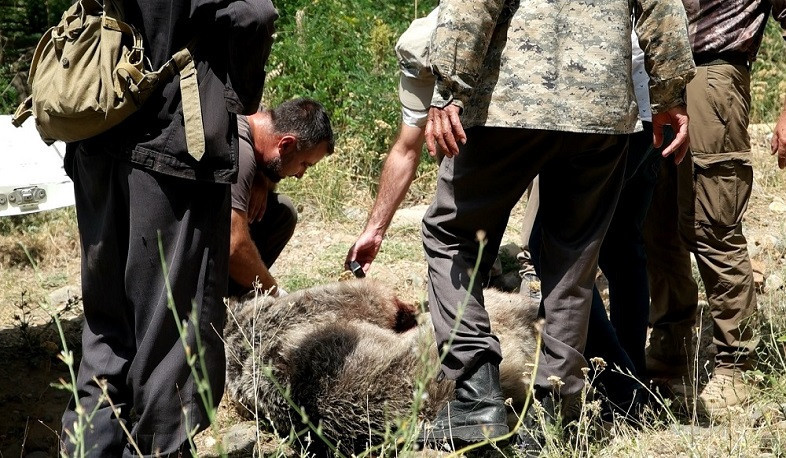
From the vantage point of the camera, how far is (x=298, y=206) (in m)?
7.42

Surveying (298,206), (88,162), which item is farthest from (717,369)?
(298,206)

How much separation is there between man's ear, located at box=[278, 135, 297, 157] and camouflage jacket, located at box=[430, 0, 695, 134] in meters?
1.50

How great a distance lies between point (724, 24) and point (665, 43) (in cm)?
130

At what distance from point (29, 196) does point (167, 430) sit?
5.21 feet

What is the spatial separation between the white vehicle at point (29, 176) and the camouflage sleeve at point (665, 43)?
8.93 ft

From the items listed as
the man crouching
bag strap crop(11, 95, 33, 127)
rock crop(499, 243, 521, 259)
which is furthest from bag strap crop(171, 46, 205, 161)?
rock crop(499, 243, 521, 259)

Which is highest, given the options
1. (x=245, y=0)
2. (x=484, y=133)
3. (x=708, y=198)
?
(x=245, y=0)

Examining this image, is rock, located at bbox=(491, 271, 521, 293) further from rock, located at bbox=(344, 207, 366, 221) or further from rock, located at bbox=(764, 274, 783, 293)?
rock, located at bbox=(764, 274, 783, 293)

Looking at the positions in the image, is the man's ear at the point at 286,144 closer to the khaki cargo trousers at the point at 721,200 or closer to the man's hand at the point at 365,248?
the man's hand at the point at 365,248

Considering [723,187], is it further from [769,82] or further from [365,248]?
[769,82]

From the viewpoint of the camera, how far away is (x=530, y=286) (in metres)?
5.44

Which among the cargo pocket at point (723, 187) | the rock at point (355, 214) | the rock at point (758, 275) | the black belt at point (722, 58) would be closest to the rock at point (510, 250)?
the rock at point (355, 214)

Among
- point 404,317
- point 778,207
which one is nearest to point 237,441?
point 404,317

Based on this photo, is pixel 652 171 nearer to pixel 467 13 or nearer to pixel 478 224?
pixel 478 224
